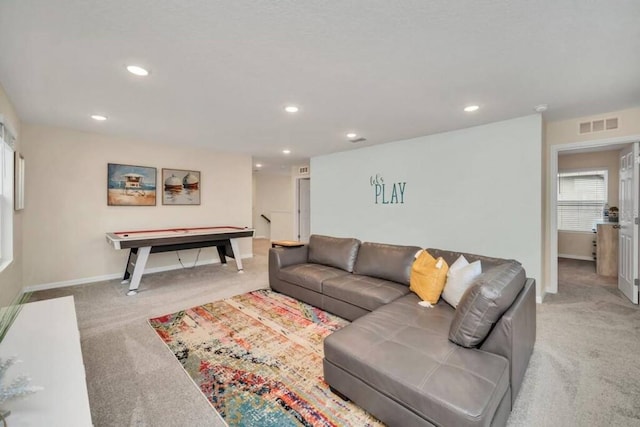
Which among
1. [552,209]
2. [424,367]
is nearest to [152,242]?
[424,367]

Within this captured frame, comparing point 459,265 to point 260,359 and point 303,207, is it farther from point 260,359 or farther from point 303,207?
point 303,207

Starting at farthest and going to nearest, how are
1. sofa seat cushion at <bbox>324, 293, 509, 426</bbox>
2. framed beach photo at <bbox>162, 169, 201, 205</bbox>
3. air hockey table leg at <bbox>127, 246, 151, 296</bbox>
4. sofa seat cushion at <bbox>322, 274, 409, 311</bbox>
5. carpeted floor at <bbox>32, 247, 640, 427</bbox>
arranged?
1. framed beach photo at <bbox>162, 169, 201, 205</bbox>
2. air hockey table leg at <bbox>127, 246, 151, 296</bbox>
3. sofa seat cushion at <bbox>322, 274, 409, 311</bbox>
4. carpeted floor at <bbox>32, 247, 640, 427</bbox>
5. sofa seat cushion at <bbox>324, 293, 509, 426</bbox>

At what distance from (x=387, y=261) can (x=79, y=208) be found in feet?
15.2

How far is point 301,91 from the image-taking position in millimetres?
2715

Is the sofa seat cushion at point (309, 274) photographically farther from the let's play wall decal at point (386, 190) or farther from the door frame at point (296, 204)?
the door frame at point (296, 204)

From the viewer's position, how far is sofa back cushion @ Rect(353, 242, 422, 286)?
2.92 metres

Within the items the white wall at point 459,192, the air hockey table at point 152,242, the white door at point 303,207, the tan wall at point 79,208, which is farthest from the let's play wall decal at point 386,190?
the tan wall at point 79,208

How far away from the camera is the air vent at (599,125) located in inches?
133

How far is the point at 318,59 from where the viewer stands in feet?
6.95

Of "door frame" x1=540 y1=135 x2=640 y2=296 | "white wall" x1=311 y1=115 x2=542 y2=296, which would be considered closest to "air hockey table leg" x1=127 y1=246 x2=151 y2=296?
"white wall" x1=311 y1=115 x2=542 y2=296

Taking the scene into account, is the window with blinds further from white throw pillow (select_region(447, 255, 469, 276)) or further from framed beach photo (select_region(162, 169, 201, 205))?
framed beach photo (select_region(162, 169, 201, 205))

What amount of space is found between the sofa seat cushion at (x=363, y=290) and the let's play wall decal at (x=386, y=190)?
6.76 ft

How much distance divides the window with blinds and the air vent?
3.23 metres

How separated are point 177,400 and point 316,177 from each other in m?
5.01
